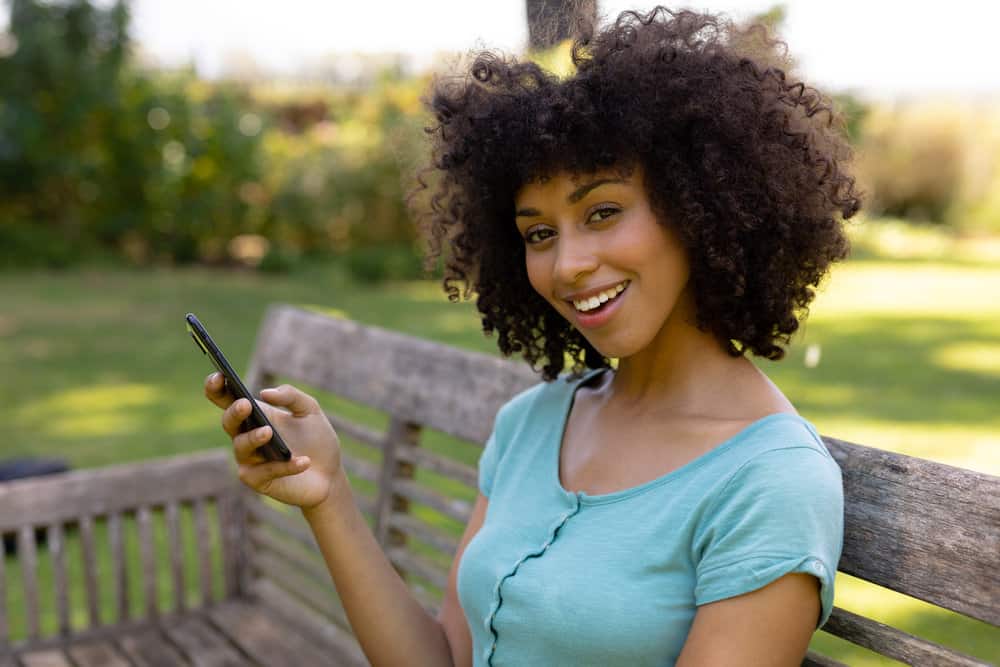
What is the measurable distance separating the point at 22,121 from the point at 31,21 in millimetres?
1080

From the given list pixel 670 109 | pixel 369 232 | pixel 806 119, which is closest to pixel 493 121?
pixel 670 109

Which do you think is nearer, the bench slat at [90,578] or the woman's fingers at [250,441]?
the woman's fingers at [250,441]

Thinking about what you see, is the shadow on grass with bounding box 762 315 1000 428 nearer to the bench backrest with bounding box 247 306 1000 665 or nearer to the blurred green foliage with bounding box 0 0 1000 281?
the bench backrest with bounding box 247 306 1000 665

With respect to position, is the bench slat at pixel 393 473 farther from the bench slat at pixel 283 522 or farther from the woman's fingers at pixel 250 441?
the woman's fingers at pixel 250 441

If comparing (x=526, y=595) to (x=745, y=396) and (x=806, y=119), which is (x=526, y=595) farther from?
(x=806, y=119)

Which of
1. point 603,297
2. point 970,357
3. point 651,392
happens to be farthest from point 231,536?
point 970,357

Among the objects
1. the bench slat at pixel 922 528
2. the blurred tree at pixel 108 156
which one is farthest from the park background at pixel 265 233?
the bench slat at pixel 922 528

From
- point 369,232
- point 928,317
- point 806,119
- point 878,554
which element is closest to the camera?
point 878,554

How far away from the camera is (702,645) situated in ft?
4.86

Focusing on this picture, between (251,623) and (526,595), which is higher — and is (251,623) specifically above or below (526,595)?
below

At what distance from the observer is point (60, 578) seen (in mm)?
3064

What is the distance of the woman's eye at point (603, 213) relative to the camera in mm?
1719

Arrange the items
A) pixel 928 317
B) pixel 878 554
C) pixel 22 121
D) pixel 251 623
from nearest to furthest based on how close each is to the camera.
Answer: pixel 878 554, pixel 251 623, pixel 928 317, pixel 22 121

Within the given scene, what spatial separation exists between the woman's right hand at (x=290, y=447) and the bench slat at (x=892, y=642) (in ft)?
2.72
